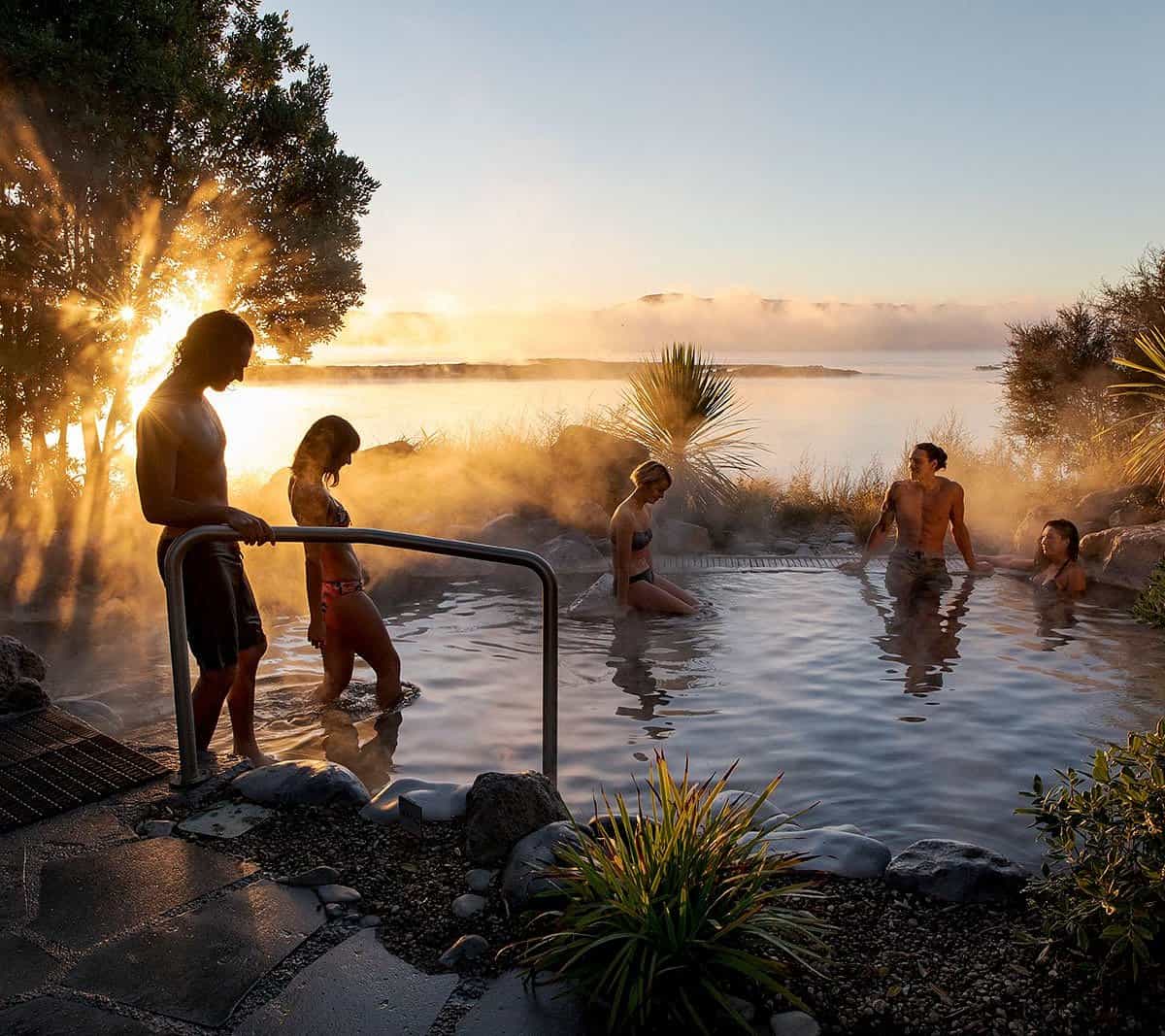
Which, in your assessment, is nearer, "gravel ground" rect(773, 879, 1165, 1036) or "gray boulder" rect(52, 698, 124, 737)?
"gravel ground" rect(773, 879, 1165, 1036)

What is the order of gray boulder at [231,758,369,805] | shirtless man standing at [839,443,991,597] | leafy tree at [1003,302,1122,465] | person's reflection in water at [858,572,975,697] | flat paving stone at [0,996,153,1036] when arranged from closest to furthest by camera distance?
flat paving stone at [0,996,153,1036] → gray boulder at [231,758,369,805] → person's reflection in water at [858,572,975,697] → shirtless man standing at [839,443,991,597] → leafy tree at [1003,302,1122,465]

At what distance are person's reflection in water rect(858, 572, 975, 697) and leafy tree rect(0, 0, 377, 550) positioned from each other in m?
8.47

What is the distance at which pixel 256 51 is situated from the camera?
12633mm

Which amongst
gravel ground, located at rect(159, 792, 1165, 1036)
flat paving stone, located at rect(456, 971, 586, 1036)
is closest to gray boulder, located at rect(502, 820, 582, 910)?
gravel ground, located at rect(159, 792, 1165, 1036)

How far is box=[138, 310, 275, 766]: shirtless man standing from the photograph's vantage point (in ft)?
12.6

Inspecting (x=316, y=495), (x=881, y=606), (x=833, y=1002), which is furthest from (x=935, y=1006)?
(x=881, y=606)

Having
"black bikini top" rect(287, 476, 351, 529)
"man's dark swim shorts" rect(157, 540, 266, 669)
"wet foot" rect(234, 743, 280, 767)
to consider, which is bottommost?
"wet foot" rect(234, 743, 280, 767)

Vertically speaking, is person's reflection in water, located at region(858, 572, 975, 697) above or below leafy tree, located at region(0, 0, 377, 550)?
below

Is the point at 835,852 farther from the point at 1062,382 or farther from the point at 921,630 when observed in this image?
the point at 1062,382

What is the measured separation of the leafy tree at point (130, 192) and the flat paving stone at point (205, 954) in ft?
32.3

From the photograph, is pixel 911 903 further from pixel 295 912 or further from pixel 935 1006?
pixel 295 912

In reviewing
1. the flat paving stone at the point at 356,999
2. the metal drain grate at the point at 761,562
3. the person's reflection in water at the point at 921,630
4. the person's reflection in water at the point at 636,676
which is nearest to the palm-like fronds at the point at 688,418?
the metal drain grate at the point at 761,562

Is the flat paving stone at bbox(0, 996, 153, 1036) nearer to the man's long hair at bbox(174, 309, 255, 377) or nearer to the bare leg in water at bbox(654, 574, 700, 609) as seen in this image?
the man's long hair at bbox(174, 309, 255, 377)

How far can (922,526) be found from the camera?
990cm
